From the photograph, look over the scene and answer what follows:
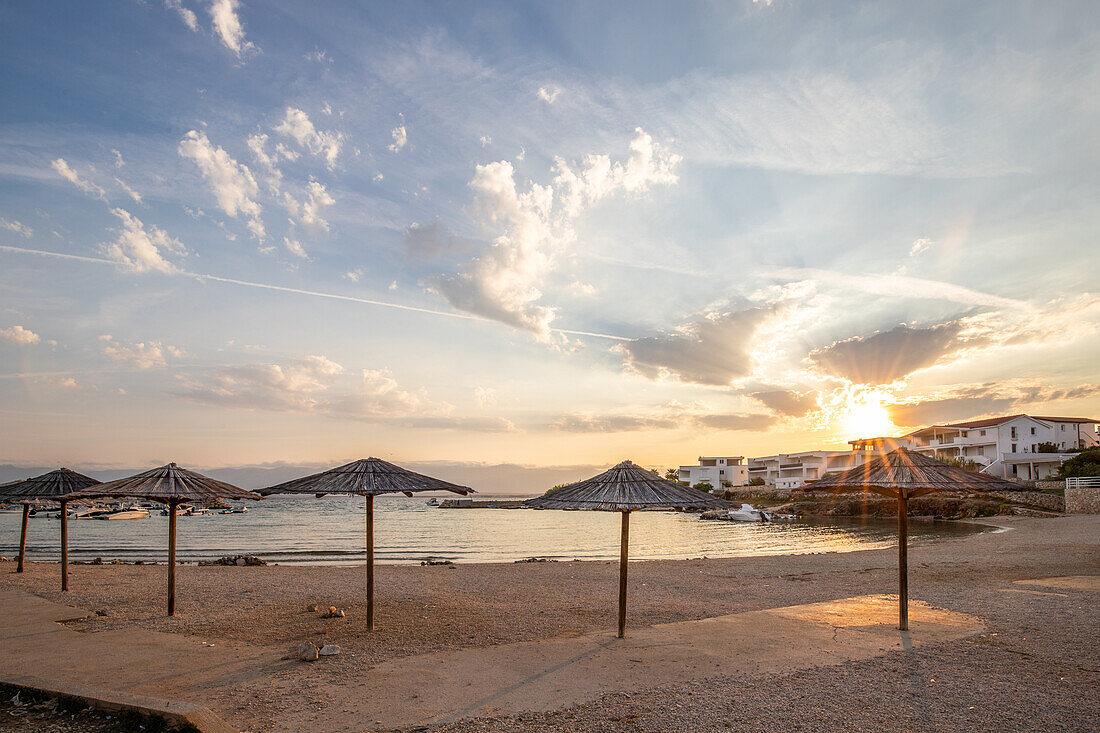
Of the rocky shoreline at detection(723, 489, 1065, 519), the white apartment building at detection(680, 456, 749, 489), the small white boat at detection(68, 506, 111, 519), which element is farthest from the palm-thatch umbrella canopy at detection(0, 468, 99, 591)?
the white apartment building at detection(680, 456, 749, 489)

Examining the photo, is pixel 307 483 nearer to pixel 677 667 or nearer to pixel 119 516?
pixel 677 667

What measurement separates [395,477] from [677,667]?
212 inches

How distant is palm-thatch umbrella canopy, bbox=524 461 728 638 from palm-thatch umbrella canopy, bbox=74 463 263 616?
5443mm

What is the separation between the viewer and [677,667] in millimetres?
7984

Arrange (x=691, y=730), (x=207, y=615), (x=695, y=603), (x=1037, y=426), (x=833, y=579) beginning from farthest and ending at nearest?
(x=1037, y=426), (x=833, y=579), (x=695, y=603), (x=207, y=615), (x=691, y=730)

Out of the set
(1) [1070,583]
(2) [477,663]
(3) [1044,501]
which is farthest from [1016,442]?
(2) [477,663]

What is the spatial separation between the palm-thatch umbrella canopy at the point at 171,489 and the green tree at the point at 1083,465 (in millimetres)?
60412

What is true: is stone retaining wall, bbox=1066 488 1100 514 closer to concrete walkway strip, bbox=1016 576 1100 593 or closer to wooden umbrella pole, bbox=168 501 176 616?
concrete walkway strip, bbox=1016 576 1100 593

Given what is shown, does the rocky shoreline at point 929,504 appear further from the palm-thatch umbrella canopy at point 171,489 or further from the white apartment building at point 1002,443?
the palm-thatch umbrella canopy at point 171,489

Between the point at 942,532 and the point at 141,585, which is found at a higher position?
the point at 141,585

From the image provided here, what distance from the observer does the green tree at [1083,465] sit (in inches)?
Result: 1884

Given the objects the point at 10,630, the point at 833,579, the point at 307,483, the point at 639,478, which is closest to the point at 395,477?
the point at 307,483

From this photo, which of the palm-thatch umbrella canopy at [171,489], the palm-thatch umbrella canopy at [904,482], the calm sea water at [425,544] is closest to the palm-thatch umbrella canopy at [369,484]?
the palm-thatch umbrella canopy at [171,489]

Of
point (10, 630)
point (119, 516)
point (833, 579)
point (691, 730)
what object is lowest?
point (119, 516)
